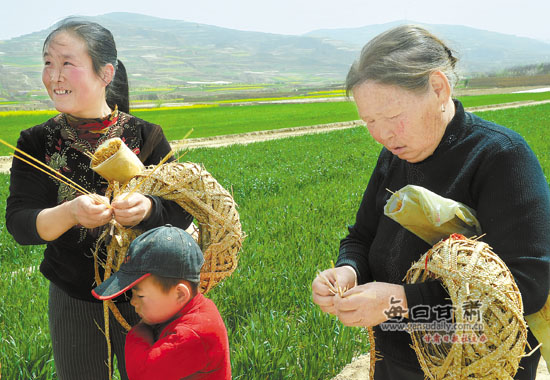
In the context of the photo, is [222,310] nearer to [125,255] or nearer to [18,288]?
[18,288]

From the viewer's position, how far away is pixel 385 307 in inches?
53.9

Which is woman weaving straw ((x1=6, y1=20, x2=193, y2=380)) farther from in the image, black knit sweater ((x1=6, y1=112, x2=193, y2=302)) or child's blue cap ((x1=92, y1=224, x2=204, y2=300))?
child's blue cap ((x1=92, y1=224, x2=204, y2=300))

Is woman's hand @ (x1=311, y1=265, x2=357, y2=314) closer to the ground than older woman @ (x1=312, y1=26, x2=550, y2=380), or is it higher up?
closer to the ground

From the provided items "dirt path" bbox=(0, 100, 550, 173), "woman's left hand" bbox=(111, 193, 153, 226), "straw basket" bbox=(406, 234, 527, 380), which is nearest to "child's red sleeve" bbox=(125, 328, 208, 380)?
"woman's left hand" bbox=(111, 193, 153, 226)

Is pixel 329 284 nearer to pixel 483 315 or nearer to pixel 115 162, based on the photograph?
pixel 483 315

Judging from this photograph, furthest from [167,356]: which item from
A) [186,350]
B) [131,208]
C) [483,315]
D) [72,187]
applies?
[483,315]

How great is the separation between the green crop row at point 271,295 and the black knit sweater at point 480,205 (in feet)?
2.51

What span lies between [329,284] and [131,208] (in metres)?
0.69

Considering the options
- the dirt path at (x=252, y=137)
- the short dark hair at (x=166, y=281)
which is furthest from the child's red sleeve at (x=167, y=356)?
the dirt path at (x=252, y=137)

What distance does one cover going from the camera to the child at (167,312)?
1.52m

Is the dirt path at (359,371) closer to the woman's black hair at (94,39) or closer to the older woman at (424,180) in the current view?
the older woman at (424,180)

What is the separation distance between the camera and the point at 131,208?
1634 millimetres

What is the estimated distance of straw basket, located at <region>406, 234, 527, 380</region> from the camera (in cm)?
124

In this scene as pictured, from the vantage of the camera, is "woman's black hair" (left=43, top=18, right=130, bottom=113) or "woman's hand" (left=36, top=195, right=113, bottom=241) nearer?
"woman's hand" (left=36, top=195, right=113, bottom=241)
